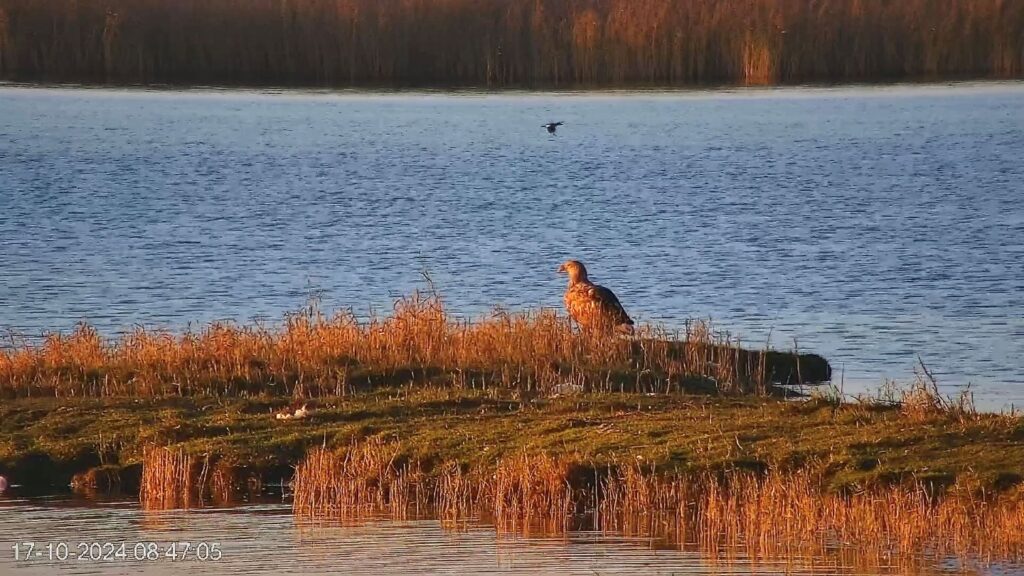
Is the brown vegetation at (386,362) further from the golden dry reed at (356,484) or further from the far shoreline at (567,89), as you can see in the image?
A: the far shoreline at (567,89)

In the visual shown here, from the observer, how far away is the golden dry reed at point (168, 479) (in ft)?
41.9

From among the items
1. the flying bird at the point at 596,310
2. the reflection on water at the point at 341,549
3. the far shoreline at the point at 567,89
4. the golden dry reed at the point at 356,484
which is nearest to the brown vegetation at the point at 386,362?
the flying bird at the point at 596,310

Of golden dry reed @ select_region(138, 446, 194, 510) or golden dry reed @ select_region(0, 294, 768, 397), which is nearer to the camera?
golden dry reed @ select_region(138, 446, 194, 510)

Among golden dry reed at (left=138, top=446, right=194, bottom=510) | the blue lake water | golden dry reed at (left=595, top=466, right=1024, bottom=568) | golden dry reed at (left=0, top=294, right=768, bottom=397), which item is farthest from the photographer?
the blue lake water

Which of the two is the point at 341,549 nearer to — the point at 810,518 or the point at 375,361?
the point at 810,518

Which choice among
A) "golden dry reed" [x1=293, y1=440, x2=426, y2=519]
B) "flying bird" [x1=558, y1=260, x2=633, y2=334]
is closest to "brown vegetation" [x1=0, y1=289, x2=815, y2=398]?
"flying bird" [x1=558, y1=260, x2=633, y2=334]

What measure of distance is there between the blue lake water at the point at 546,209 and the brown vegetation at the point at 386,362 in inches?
99.1

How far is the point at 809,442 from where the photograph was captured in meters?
12.5

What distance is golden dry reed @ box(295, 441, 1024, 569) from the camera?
→ 10.7m

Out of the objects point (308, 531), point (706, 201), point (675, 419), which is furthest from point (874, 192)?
point (308, 531)

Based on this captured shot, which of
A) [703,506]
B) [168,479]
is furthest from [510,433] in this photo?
[168,479]

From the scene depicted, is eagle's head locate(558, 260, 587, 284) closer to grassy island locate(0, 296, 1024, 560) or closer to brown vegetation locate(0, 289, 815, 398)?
brown vegetation locate(0, 289, 815, 398)

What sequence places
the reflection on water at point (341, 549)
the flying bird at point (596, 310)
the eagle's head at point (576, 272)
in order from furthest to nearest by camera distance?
the eagle's head at point (576, 272)
the flying bird at point (596, 310)
the reflection on water at point (341, 549)

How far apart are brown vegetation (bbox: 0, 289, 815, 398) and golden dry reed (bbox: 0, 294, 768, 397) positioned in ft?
0.06
